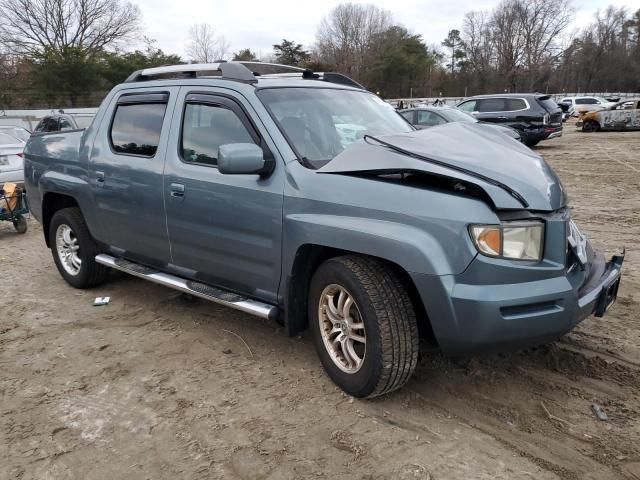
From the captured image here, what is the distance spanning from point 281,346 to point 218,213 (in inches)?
43.1

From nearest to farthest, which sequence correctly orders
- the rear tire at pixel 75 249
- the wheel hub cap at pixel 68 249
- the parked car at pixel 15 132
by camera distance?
the rear tire at pixel 75 249
the wheel hub cap at pixel 68 249
the parked car at pixel 15 132

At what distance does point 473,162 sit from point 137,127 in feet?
9.17

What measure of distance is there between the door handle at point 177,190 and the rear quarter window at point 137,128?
45 cm

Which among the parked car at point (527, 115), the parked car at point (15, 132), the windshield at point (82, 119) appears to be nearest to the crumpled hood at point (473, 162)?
the windshield at point (82, 119)

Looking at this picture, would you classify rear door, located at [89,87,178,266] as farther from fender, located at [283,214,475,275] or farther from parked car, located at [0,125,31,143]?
parked car, located at [0,125,31,143]

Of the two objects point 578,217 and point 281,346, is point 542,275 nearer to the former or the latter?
point 281,346

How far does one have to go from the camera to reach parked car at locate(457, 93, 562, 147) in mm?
16406

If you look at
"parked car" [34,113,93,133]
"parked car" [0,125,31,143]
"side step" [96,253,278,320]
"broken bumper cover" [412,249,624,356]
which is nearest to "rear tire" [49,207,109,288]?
"side step" [96,253,278,320]

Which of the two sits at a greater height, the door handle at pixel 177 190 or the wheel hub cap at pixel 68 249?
the door handle at pixel 177 190

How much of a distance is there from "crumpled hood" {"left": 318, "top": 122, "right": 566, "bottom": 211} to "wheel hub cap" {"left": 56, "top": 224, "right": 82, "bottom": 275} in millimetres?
3286

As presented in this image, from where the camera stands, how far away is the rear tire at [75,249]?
502cm

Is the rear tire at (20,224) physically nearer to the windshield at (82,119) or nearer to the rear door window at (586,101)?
the windshield at (82,119)

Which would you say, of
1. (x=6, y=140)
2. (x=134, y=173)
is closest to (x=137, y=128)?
(x=134, y=173)

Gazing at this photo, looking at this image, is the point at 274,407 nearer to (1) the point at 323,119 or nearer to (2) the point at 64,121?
(1) the point at 323,119
